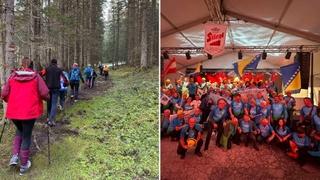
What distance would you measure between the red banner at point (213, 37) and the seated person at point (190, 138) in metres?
1.95

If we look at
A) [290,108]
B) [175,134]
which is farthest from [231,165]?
[290,108]

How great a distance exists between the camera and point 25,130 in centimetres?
307

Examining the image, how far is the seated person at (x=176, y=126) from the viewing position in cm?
445

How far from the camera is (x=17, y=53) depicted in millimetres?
3121

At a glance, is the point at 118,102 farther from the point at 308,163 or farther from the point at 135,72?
the point at 308,163

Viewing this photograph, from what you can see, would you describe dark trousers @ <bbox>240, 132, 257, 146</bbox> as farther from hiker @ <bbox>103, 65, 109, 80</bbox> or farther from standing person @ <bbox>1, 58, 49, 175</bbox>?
standing person @ <bbox>1, 58, 49, 175</bbox>

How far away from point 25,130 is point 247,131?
2.86 metres

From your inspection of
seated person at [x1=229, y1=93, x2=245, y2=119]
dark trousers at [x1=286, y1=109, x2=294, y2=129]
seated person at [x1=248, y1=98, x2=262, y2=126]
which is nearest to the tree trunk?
seated person at [x1=229, y1=93, x2=245, y2=119]

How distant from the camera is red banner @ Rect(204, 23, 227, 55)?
618 cm

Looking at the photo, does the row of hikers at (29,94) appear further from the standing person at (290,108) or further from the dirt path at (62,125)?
the standing person at (290,108)

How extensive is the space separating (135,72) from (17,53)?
920 mm

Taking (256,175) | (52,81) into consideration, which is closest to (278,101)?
(256,175)

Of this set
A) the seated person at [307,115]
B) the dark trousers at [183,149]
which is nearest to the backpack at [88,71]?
the dark trousers at [183,149]

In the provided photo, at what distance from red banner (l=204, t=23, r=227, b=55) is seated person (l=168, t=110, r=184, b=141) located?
1917 millimetres
